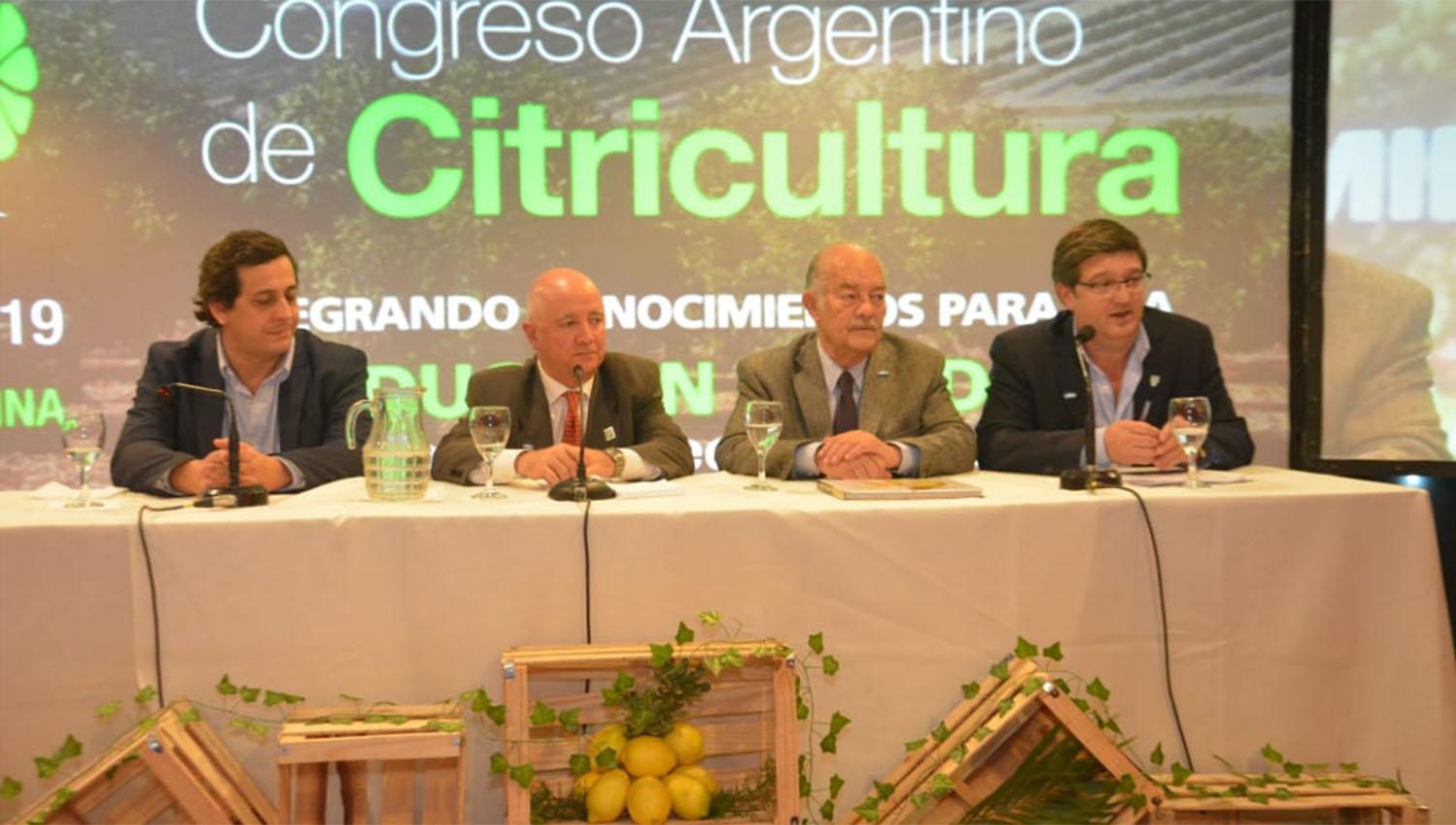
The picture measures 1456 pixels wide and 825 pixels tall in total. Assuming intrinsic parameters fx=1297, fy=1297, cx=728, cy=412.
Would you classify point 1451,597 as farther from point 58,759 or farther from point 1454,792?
point 58,759

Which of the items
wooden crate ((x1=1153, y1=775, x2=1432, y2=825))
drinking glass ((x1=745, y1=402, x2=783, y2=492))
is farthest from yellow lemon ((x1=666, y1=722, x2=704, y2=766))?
wooden crate ((x1=1153, y1=775, x2=1432, y2=825))

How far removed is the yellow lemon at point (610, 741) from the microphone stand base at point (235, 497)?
2.51 ft

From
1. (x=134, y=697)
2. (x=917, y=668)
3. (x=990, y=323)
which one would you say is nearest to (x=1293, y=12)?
(x=990, y=323)

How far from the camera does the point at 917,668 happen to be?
223cm

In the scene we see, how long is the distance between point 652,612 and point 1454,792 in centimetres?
146

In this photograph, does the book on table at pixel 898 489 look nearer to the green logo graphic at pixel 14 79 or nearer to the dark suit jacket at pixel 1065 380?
the dark suit jacket at pixel 1065 380

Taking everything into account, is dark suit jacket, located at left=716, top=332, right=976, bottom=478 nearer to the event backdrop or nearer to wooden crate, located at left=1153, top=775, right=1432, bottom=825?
wooden crate, located at left=1153, top=775, right=1432, bottom=825

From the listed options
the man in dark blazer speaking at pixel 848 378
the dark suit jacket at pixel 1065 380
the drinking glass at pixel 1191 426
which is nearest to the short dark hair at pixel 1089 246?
the dark suit jacket at pixel 1065 380

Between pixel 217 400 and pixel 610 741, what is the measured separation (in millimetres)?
1531

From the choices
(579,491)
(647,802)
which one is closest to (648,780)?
(647,802)

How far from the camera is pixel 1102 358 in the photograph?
3.21 m

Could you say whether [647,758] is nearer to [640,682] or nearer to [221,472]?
[640,682]

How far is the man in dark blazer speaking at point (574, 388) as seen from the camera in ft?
9.98

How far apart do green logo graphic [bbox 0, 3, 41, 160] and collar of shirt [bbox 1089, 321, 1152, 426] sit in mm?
3613
